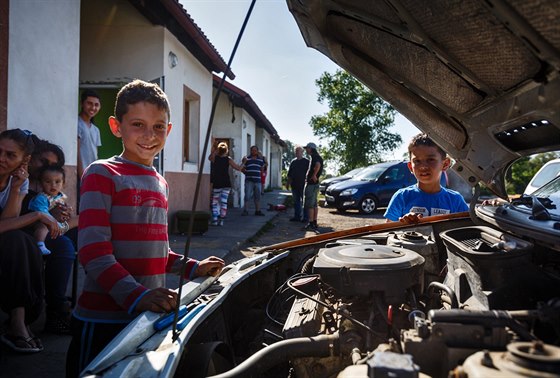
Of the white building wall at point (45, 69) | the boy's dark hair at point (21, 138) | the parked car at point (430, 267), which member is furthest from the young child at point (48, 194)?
the parked car at point (430, 267)

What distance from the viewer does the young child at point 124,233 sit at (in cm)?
145

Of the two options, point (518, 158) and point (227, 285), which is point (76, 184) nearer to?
point (227, 285)

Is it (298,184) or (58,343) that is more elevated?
(298,184)

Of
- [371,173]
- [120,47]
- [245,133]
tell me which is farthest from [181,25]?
[245,133]

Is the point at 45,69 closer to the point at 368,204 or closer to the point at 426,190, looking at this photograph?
the point at 426,190

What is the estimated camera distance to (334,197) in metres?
13.3

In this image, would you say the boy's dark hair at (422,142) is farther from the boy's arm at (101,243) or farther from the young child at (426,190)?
the boy's arm at (101,243)

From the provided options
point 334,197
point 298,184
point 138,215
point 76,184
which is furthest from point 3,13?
point 334,197

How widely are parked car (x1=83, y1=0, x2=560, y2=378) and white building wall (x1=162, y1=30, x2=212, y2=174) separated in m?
5.73

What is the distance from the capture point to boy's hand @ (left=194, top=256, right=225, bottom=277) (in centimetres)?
188

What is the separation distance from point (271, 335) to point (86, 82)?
6307 millimetres

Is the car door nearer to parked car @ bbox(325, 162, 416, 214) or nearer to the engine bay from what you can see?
parked car @ bbox(325, 162, 416, 214)

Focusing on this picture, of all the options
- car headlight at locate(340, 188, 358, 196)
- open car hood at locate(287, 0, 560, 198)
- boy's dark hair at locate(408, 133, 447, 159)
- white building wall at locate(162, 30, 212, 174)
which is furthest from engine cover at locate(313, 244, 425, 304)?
car headlight at locate(340, 188, 358, 196)

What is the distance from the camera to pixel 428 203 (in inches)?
121
